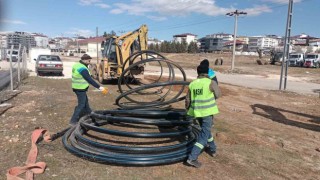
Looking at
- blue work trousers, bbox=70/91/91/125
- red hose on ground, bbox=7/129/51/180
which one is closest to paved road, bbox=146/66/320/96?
blue work trousers, bbox=70/91/91/125

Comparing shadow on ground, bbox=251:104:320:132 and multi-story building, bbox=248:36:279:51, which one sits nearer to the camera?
shadow on ground, bbox=251:104:320:132

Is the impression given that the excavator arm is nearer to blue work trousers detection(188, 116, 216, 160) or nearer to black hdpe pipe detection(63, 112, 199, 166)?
black hdpe pipe detection(63, 112, 199, 166)

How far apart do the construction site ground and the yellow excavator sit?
5496 millimetres

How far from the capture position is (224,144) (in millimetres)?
6836

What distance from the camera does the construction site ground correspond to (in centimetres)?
520

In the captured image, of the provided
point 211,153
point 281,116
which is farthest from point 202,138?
point 281,116

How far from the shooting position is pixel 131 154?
5.47m

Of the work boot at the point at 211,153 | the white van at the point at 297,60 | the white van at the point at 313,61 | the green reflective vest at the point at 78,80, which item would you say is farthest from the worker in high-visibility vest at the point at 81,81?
the white van at the point at 297,60

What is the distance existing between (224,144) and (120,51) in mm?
11827

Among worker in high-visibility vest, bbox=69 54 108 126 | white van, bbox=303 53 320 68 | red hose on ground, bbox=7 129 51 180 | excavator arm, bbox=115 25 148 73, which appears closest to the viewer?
red hose on ground, bbox=7 129 51 180

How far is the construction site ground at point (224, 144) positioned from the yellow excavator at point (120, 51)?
5496mm

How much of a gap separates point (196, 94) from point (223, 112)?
549cm

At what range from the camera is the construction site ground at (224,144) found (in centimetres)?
520

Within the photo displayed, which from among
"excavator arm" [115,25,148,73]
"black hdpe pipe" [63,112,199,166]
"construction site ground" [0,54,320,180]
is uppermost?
"excavator arm" [115,25,148,73]
